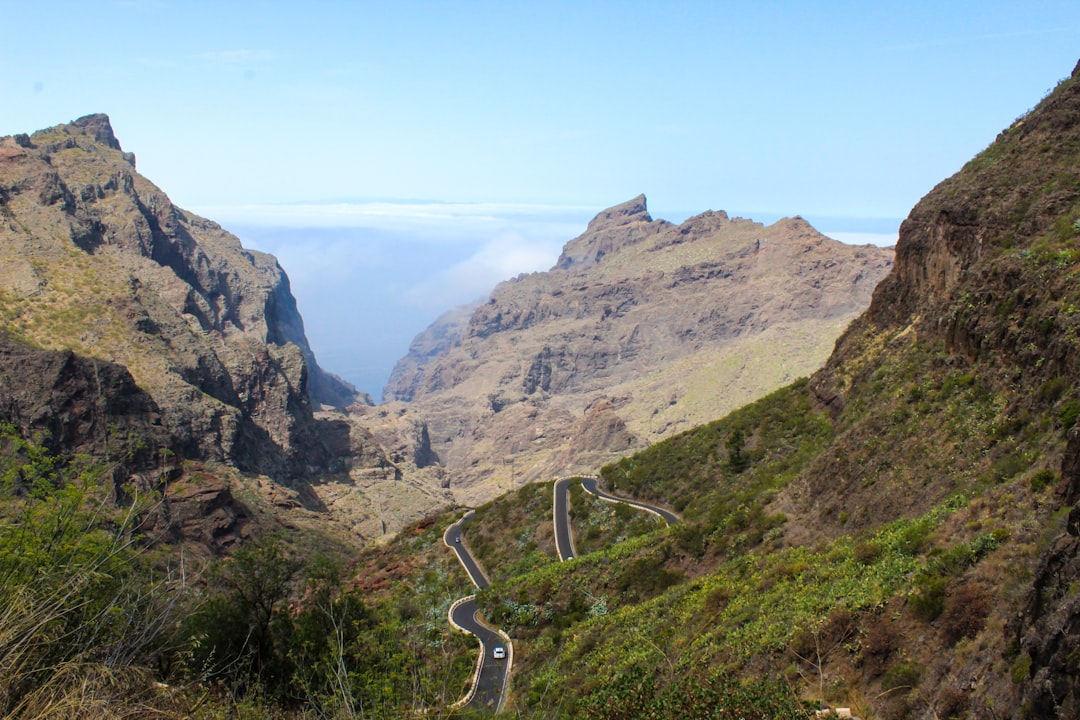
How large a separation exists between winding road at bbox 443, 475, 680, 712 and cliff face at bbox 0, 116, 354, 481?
40.2 metres

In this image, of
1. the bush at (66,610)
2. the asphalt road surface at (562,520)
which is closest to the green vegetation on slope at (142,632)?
the bush at (66,610)

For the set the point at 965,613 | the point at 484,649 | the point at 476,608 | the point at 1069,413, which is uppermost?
the point at 1069,413

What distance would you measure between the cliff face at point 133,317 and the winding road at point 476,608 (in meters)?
40.2

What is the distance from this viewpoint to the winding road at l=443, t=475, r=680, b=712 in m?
28.2

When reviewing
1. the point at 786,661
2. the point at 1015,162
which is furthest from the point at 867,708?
the point at 1015,162

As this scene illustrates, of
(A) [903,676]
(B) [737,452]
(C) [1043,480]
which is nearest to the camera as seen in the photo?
(A) [903,676]

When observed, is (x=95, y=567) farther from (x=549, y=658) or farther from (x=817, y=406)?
(x=817, y=406)

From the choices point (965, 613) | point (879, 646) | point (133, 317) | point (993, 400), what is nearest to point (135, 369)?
point (133, 317)

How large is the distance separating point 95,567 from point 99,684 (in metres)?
3.25

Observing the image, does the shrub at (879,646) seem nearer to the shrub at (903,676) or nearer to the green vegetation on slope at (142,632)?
the shrub at (903,676)

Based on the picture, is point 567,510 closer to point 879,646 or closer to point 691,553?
point 691,553

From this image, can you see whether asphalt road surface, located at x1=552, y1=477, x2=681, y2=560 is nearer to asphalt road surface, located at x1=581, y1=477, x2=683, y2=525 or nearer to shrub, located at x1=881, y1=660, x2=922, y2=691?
asphalt road surface, located at x1=581, y1=477, x2=683, y2=525

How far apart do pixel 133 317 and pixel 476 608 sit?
7204cm

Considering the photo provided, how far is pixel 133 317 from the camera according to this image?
97625 millimetres
